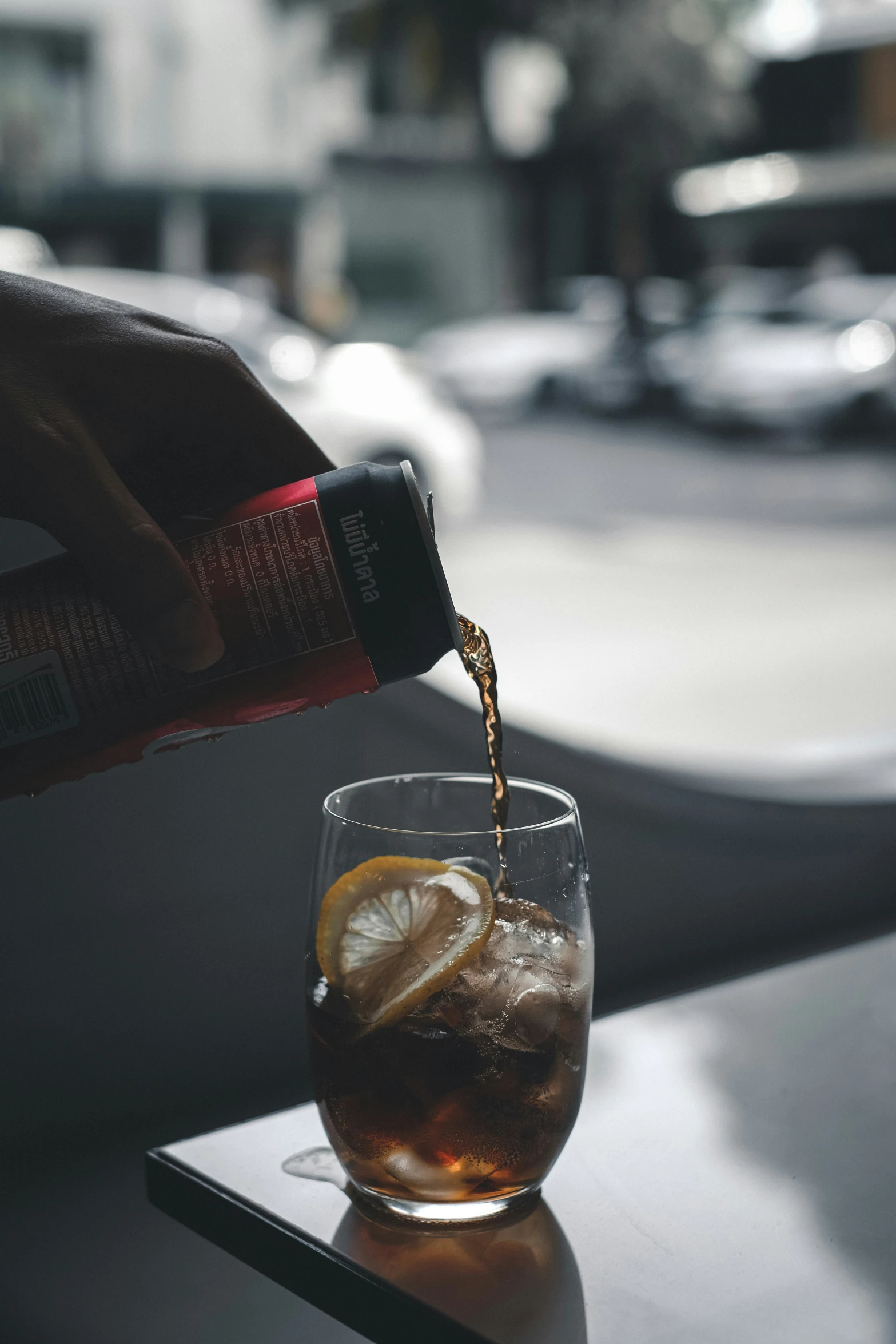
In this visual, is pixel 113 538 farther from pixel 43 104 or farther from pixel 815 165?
pixel 815 165

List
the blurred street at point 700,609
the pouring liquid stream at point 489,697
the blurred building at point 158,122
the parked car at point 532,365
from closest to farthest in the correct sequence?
the pouring liquid stream at point 489,697
the blurred street at point 700,609
the parked car at point 532,365
the blurred building at point 158,122

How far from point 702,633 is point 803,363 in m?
5.96

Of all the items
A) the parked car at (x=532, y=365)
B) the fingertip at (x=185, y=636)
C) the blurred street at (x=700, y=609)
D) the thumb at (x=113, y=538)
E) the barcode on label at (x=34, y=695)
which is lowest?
the blurred street at (x=700, y=609)

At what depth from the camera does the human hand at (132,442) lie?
27.6 inches

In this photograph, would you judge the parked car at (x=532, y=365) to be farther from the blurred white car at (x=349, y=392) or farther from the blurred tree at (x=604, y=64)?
the blurred white car at (x=349, y=392)

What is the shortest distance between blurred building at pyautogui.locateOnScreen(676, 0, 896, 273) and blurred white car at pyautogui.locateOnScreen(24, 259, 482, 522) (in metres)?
12.5

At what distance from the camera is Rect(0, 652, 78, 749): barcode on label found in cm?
75

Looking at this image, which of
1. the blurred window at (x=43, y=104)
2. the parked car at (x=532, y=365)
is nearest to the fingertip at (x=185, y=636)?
the parked car at (x=532, y=365)

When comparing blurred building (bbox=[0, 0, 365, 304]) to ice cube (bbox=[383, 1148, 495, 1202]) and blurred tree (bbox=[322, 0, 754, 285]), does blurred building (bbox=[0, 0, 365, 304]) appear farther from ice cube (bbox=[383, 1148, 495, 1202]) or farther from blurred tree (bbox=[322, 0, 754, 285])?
ice cube (bbox=[383, 1148, 495, 1202])

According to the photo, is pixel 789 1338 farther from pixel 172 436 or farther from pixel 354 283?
pixel 354 283

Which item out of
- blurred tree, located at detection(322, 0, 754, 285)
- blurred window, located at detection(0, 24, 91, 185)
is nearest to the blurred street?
blurred tree, located at detection(322, 0, 754, 285)

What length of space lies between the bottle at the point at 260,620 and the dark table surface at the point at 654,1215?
10.9 inches

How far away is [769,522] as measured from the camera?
749cm

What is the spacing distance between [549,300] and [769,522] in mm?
12848
